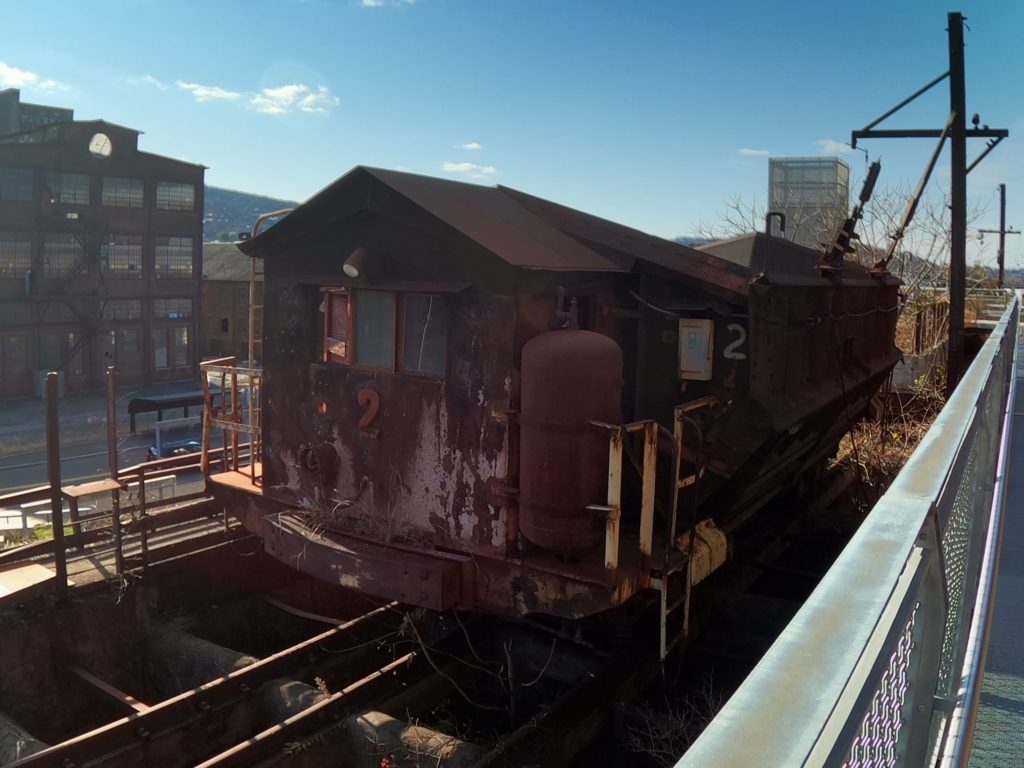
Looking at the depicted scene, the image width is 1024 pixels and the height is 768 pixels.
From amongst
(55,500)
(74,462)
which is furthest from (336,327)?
(74,462)

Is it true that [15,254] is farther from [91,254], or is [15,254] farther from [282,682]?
[282,682]

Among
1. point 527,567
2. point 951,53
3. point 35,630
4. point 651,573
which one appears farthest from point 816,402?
point 951,53

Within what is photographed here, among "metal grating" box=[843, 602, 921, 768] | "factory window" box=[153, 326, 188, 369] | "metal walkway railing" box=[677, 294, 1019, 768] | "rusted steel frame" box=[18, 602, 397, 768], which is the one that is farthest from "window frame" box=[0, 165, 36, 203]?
"metal grating" box=[843, 602, 921, 768]

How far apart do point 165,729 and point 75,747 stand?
68cm

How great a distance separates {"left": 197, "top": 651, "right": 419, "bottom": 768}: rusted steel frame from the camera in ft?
20.1

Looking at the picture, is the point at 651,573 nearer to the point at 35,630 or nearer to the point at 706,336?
the point at 706,336

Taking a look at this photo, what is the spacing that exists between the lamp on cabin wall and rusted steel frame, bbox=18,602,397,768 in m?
3.46

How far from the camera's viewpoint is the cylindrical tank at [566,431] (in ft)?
20.3

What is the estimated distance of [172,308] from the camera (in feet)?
131

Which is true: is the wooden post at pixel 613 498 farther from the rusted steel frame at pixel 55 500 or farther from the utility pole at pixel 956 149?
the utility pole at pixel 956 149

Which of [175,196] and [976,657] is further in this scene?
[175,196]

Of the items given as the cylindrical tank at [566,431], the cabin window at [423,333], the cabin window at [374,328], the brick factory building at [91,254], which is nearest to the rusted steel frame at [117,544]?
the cabin window at [374,328]

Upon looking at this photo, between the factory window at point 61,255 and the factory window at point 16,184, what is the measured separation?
6.19ft

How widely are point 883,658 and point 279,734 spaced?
6.20m
